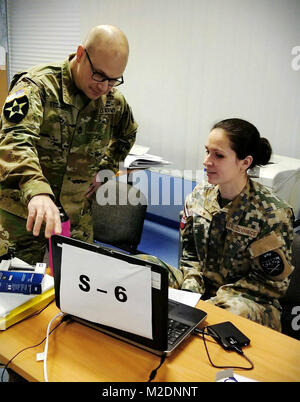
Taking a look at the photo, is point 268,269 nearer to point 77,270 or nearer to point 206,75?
point 77,270

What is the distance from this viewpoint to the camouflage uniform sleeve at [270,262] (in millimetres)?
1502

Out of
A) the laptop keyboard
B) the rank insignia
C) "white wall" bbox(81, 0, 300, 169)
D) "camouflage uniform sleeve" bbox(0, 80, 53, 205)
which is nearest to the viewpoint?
the laptop keyboard

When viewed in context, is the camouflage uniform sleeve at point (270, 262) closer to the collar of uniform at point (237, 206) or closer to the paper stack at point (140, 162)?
the collar of uniform at point (237, 206)

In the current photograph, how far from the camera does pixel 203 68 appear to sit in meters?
3.07

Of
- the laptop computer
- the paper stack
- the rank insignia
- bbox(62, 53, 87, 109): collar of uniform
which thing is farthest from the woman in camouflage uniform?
the paper stack

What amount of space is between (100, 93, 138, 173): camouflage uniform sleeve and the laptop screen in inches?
40.9

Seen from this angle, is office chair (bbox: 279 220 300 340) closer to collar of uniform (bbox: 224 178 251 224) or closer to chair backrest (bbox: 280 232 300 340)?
chair backrest (bbox: 280 232 300 340)

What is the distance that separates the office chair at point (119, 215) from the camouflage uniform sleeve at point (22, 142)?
2.33 feet

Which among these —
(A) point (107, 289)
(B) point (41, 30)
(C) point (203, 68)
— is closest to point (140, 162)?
(C) point (203, 68)

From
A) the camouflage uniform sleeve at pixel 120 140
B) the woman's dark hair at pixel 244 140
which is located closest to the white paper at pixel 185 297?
the woman's dark hair at pixel 244 140

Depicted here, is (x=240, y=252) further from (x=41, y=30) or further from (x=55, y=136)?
(x=41, y=30)

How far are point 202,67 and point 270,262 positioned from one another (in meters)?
2.02

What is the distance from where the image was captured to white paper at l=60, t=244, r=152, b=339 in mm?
988

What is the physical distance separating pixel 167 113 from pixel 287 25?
1155 millimetres
